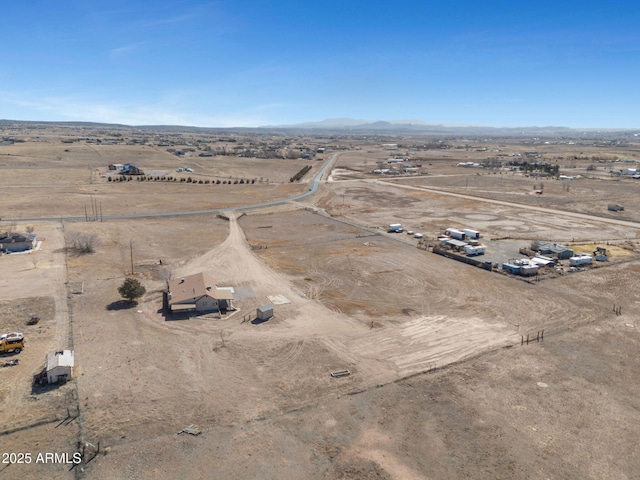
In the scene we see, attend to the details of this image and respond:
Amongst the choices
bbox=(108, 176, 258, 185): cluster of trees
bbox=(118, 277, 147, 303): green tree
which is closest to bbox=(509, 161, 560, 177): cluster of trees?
bbox=(108, 176, 258, 185): cluster of trees

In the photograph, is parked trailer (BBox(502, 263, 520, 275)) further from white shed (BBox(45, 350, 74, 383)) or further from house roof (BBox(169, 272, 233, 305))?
white shed (BBox(45, 350, 74, 383))

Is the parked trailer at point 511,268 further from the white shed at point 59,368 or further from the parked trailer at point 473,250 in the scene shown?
the white shed at point 59,368

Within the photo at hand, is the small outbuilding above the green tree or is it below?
below

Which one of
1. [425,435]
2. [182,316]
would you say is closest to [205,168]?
[182,316]

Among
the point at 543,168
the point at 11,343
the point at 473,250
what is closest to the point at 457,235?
the point at 473,250

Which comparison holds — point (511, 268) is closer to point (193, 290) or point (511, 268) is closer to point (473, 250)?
point (473, 250)
